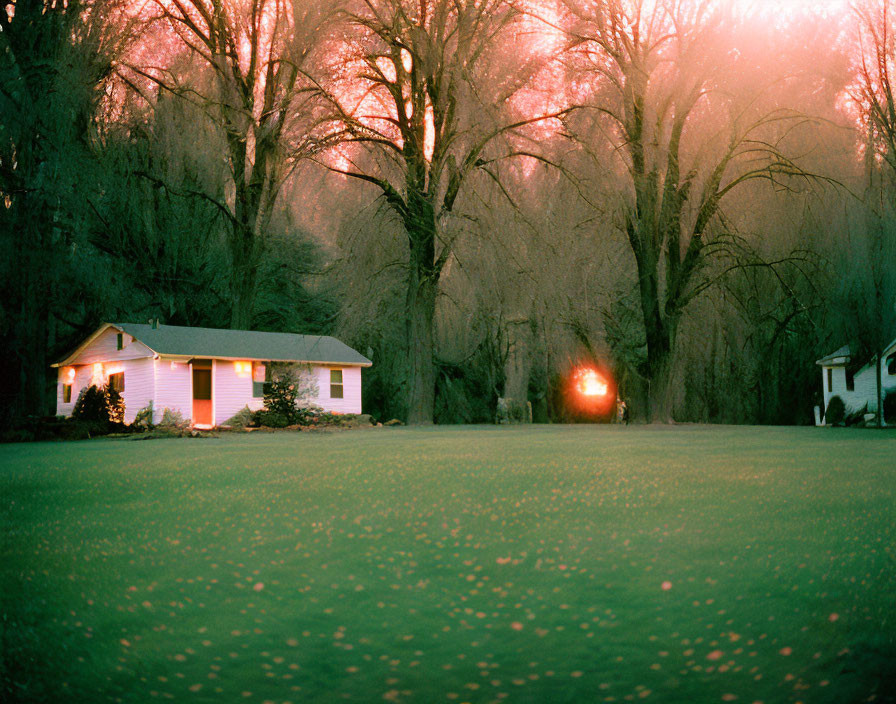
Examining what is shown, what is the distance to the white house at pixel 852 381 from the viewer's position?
2247 cm

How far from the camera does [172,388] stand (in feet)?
86.5

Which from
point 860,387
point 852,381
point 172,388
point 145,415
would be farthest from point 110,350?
point 860,387

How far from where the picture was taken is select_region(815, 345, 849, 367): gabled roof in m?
23.9

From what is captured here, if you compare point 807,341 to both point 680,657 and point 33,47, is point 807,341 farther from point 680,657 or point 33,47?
point 680,657

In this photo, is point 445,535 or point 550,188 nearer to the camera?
point 445,535

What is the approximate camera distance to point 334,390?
30.3 metres

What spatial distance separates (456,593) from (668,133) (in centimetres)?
1970

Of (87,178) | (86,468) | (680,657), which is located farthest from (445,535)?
(87,178)

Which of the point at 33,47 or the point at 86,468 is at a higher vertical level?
the point at 33,47

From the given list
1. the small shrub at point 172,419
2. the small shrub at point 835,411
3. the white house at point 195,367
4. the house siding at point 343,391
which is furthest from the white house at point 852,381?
the small shrub at point 172,419

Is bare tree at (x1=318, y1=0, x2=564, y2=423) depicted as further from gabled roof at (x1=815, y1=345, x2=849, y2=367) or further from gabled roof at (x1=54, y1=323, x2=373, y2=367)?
gabled roof at (x1=815, y1=345, x2=849, y2=367)

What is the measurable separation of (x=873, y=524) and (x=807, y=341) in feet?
80.7

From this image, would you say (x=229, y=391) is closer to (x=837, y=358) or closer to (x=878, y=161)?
Result: (x=837, y=358)

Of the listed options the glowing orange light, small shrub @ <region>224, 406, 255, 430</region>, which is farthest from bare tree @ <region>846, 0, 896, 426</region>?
small shrub @ <region>224, 406, 255, 430</region>
